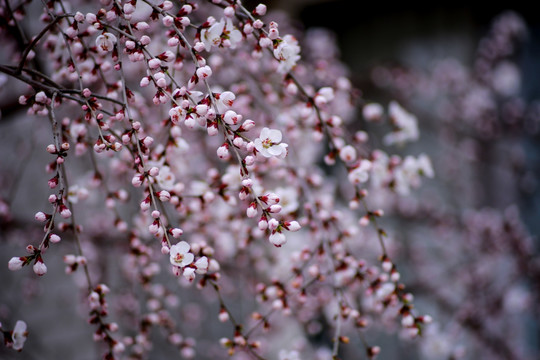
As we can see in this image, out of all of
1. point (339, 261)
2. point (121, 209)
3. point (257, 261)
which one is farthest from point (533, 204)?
point (121, 209)

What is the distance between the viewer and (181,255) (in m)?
0.85

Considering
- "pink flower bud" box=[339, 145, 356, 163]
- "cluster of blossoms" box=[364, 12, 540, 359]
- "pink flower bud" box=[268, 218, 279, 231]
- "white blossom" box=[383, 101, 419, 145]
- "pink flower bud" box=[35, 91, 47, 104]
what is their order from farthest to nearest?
"cluster of blossoms" box=[364, 12, 540, 359] → "white blossom" box=[383, 101, 419, 145] → "pink flower bud" box=[339, 145, 356, 163] → "pink flower bud" box=[35, 91, 47, 104] → "pink flower bud" box=[268, 218, 279, 231]

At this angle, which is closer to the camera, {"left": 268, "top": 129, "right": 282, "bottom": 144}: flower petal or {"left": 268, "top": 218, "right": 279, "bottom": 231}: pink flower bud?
{"left": 268, "top": 218, "right": 279, "bottom": 231}: pink flower bud

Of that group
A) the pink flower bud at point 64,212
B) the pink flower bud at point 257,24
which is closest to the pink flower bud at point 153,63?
the pink flower bud at point 257,24

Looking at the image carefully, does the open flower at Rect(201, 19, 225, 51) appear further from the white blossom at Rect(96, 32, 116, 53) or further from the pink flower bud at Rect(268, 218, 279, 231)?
the pink flower bud at Rect(268, 218, 279, 231)

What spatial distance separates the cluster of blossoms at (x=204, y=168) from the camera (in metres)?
0.87

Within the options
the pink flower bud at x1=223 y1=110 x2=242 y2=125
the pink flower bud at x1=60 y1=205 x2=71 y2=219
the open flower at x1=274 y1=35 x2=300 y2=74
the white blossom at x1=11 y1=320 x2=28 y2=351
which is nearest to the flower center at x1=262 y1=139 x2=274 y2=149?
the pink flower bud at x1=223 y1=110 x2=242 y2=125

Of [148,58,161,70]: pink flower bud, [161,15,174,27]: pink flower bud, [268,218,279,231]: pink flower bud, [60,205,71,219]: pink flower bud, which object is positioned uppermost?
[161,15,174,27]: pink flower bud

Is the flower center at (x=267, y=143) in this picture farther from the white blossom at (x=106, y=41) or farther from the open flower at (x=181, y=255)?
the white blossom at (x=106, y=41)

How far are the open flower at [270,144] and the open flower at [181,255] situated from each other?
0.27 metres

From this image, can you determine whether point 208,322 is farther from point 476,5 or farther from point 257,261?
point 476,5

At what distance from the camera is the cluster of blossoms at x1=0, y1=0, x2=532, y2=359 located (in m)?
0.87

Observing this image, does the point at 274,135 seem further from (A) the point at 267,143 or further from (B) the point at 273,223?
(B) the point at 273,223

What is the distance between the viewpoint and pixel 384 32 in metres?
3.01
